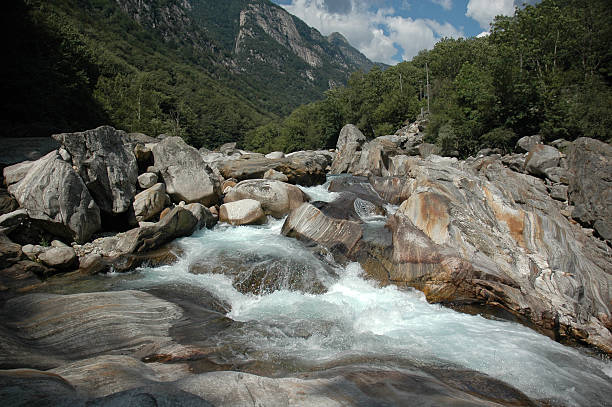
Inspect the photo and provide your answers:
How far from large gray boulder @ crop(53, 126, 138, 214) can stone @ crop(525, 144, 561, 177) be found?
71.6 feet

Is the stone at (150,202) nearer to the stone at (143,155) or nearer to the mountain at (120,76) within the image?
the stone at (143,155)

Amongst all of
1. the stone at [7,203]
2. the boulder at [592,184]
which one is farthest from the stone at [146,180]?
the boulder at [592,184]

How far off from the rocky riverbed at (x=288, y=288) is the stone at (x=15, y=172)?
148 millimetres

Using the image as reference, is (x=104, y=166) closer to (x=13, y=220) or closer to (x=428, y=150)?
(x=13, y=220)

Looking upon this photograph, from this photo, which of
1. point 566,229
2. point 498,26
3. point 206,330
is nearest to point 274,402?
point 206,330

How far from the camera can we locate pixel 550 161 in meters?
17.3

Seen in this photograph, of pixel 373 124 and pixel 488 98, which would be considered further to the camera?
pixel 373 124

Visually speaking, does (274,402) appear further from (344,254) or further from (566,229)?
(566,229)

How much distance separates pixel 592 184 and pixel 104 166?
20.6m

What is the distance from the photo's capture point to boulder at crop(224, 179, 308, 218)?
1443cm

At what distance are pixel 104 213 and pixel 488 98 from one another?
3094cm

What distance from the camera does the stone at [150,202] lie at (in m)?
11.7

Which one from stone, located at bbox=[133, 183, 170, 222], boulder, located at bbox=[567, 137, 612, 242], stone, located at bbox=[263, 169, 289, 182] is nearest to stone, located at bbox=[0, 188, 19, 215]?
stone, located at bbox=[133, 183, 170, 222]

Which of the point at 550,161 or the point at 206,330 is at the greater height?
the point at 550,161
